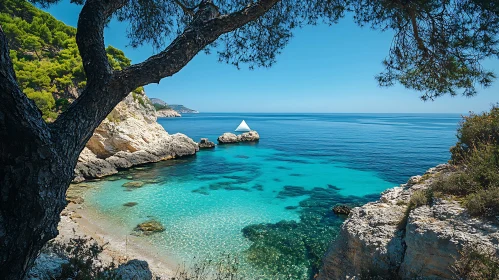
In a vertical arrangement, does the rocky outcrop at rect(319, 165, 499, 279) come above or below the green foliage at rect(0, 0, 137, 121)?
below

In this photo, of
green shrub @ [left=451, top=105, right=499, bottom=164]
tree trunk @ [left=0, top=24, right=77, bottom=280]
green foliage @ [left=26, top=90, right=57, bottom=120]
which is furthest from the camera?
green foliage @ [left=26, top=90, right=57, bottom=120]

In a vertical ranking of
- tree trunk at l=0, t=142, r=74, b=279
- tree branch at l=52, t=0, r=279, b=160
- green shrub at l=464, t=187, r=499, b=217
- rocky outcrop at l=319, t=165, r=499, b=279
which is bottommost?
rocky outcrop at l=319, t=165, r=499, b=279

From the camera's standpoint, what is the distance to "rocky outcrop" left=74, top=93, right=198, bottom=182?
71.7ft

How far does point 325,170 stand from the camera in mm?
26281

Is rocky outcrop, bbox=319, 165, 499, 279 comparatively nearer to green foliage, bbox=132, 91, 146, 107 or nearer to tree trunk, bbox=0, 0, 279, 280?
tree trunk, bbox=0, 0, 279, 280

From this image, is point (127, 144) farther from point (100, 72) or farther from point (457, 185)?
point (457, 185)

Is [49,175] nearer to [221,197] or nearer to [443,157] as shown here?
[221,197]

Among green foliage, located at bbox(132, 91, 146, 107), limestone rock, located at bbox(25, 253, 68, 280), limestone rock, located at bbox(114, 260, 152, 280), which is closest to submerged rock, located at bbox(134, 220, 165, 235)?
limestone rock, located at bbox(114, 260, 152, 280)

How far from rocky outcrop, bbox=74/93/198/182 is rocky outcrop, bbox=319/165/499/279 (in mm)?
20548

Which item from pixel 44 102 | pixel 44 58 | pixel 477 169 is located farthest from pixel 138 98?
pixel 477 169

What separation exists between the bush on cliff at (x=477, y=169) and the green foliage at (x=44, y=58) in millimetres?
19514

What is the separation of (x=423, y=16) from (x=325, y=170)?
2247 cm

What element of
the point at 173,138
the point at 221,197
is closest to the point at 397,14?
the point at 221,197

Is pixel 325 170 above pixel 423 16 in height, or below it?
below
